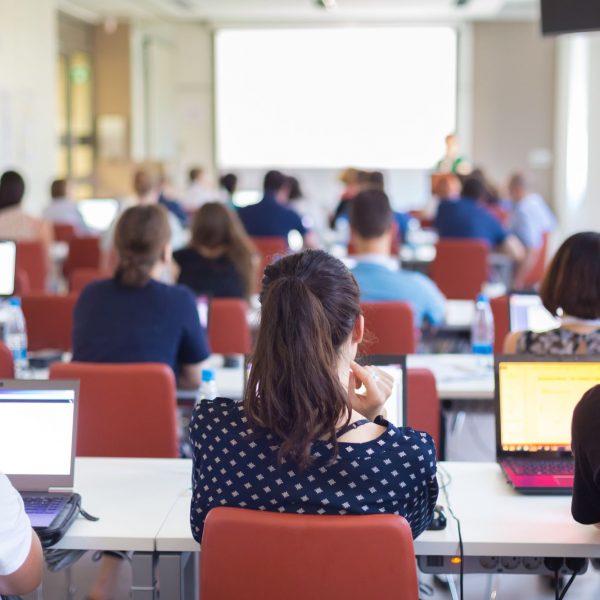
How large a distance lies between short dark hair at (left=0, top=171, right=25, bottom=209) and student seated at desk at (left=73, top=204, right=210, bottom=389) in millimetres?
4516

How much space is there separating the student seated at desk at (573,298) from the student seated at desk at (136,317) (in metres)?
1.17

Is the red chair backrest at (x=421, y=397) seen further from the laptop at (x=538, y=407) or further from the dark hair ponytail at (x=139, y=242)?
the dark hair ponytail at (x=139, y=242)

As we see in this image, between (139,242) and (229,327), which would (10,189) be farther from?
(139,242)

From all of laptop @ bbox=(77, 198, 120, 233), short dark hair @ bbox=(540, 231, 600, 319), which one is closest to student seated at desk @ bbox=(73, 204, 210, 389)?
short dark hair @ bbox=(540, 231, 600, 319)

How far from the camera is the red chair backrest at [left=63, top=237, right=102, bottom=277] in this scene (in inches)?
340

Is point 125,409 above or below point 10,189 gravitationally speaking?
below

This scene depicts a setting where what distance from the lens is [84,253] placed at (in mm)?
8688

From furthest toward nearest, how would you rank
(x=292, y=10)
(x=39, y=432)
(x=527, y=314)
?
1. (x=292, y=10)
2. (x=527, y=314)
3. (x=39, y=432)

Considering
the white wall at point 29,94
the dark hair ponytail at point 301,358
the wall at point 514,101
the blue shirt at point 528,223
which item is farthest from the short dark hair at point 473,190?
the dark hair ponytail at point 301,358

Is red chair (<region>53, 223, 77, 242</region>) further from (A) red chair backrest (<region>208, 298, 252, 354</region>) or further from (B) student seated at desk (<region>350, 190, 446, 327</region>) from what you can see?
(B) student seated at desk (<region>350, 190, 446, 327</region>)

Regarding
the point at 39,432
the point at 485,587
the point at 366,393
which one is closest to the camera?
the point at 366,393

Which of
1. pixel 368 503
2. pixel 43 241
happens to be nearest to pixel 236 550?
pixel 368 503

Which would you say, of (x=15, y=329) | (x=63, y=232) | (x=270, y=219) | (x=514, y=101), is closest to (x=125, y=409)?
(x=15, y=329)

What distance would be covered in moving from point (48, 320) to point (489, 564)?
3091 millimetres
